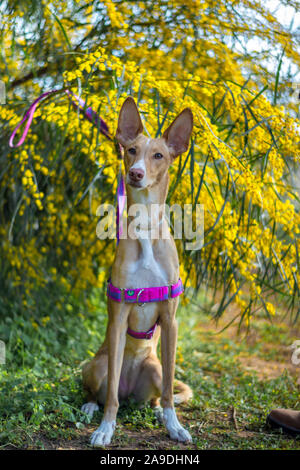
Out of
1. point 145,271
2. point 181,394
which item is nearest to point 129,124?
point 145,271

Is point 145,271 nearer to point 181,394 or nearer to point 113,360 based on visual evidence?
point 113,360

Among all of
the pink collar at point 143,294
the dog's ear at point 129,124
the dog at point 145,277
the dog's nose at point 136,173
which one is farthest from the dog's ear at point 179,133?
the pink collar at point 143,294

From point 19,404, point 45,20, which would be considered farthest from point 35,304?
point 45,20

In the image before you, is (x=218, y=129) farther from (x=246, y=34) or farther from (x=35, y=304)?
(x=35, y=304)

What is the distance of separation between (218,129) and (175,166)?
1.31ft

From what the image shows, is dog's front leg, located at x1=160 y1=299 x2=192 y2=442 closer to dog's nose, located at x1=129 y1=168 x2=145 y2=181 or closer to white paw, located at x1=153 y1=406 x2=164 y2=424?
white paw, located at x1=153 y1=406 x2=164 y2=424

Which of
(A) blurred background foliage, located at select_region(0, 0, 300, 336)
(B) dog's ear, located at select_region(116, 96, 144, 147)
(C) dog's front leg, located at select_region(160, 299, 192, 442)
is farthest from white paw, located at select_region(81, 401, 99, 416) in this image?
(B) dog's ear, located at select_region(116, 96, 144, 147)

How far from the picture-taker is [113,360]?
2.35 m

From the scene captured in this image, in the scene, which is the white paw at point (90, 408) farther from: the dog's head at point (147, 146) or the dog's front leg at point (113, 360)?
the dog's head at point (147, 146)

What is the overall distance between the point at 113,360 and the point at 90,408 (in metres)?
0.48

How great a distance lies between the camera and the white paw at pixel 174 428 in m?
2.35

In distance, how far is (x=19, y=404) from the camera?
→ 255cm

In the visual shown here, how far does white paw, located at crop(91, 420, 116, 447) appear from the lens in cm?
223

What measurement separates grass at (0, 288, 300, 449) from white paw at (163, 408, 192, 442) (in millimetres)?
44
